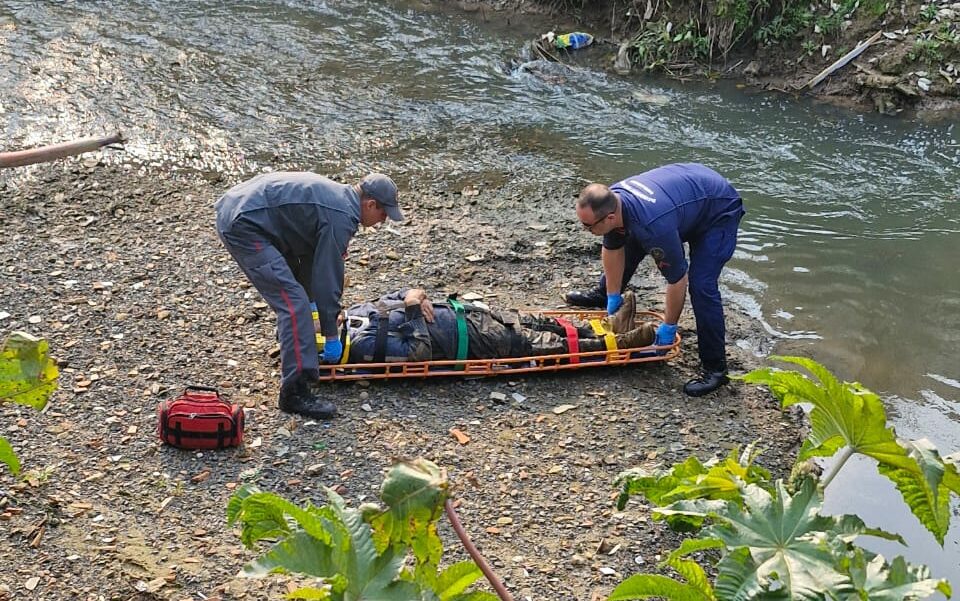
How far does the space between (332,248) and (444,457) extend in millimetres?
1459


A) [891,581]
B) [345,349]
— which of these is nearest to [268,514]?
[891,581]

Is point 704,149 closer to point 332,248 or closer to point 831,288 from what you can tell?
point 831,288

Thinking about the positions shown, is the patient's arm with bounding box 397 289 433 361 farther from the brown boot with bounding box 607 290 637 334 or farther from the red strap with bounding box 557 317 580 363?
the brown boot with bounding box 607 290 637 334

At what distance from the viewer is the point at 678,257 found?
6.18m

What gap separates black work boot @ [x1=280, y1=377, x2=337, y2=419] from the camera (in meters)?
5.82

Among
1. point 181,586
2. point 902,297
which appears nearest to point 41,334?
point 181,586

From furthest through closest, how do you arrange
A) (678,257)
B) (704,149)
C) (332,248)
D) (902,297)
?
(704,149) < (902,297) < (678,257) < (332,248)

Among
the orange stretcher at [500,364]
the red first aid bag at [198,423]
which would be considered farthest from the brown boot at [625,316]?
the red first aid bag at [198,423]

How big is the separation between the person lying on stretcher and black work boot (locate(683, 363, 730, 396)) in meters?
0.42

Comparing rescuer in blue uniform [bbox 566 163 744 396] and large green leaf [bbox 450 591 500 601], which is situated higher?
large green leaf [bbox 450 591 500 601]

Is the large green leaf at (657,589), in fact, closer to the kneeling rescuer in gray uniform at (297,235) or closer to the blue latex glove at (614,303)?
the kneeling rescuer in gray uniform at (297,235)

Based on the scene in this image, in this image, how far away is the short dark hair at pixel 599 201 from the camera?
6.04 m

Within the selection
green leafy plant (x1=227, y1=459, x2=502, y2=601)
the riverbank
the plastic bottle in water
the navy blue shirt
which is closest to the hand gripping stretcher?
the navy blue shirt

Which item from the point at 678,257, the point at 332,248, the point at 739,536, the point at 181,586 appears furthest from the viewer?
the point at 678,257
